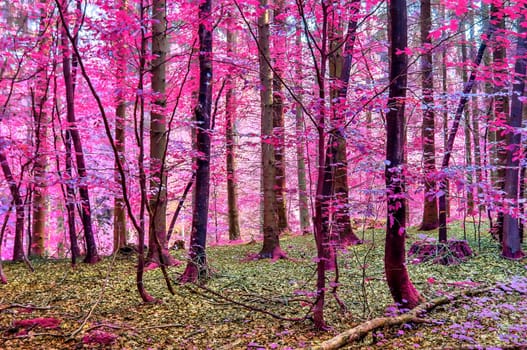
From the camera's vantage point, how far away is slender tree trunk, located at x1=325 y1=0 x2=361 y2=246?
4160mm

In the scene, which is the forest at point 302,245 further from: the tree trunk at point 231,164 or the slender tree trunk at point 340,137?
the tree trunk at point 231,164

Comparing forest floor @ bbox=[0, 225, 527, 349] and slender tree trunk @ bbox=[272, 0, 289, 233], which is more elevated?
slender tree trunk @ bbox=[272, 0, 289, 233]

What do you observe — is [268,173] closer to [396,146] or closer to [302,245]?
[302,245]

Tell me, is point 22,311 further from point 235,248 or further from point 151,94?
point 235,248

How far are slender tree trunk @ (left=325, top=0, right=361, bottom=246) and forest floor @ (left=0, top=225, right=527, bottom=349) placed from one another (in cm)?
98

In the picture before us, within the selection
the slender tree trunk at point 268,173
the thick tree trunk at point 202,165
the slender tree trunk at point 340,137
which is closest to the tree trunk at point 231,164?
the slender tree trunk at point 340,137

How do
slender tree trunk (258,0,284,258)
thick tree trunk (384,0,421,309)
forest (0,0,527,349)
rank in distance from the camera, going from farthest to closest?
slender tree trunk (258,0,284,258), thick tree trunk (384,0,421,309), forest (0,0,527,349)

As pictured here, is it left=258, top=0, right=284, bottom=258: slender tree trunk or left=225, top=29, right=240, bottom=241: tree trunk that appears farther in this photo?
left=225, top=29, right=240, bottom=241: tree trunk

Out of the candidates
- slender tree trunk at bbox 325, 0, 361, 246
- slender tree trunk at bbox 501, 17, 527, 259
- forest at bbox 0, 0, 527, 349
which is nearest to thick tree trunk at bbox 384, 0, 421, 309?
forest at bbox 0, 0, 527, 349

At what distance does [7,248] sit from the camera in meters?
14.8

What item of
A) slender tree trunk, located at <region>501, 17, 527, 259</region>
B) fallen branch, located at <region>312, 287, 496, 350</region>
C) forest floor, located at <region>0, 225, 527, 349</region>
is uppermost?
slender tree trunk, located at <region>501, 17, 527, 259</region>

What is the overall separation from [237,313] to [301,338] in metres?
1.05

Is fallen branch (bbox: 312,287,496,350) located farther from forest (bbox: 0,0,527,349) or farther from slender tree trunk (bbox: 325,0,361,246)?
slender tree trunk (bbox: 325,0,361,246)

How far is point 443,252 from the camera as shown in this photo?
6777 millimetres
